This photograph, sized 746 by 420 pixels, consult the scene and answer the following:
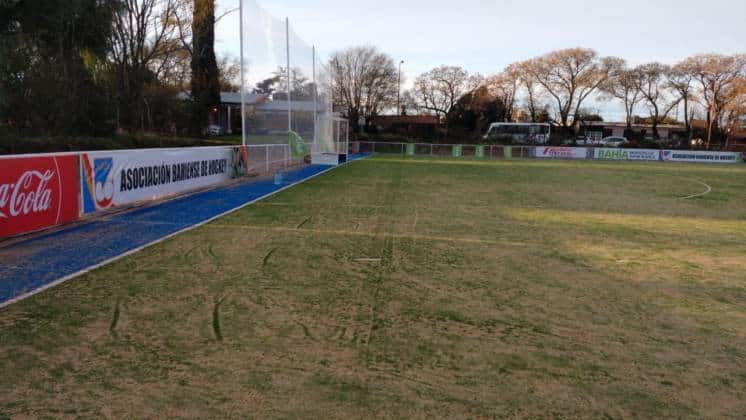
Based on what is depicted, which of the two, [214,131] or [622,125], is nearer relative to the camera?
[214,131]

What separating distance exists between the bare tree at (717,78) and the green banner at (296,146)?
153 ft

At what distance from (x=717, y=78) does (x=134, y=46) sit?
59053 mm

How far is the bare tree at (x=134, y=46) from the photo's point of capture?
24.9 metres

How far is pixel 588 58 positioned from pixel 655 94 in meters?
10.1

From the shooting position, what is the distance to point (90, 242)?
7.10m

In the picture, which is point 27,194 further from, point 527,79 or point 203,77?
point 527,79

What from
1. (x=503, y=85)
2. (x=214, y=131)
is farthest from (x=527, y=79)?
(x=214, y=131)

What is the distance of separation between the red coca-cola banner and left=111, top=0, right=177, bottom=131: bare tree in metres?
18.9

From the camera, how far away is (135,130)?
25.4 meters

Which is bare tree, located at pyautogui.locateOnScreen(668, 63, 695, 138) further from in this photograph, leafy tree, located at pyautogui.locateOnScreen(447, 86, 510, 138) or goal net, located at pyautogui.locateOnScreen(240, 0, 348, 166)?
goal net, located at pyautogui.locateOnScreen(240, 0, 348, 166)

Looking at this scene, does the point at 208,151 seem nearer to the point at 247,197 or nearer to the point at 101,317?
the point at 247,197

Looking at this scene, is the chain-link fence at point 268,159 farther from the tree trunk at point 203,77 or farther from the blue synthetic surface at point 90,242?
the tree trunk at point 203,77

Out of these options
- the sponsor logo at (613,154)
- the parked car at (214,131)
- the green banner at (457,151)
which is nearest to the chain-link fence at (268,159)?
the parked car at (214,131)

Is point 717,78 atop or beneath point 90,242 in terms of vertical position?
atop
